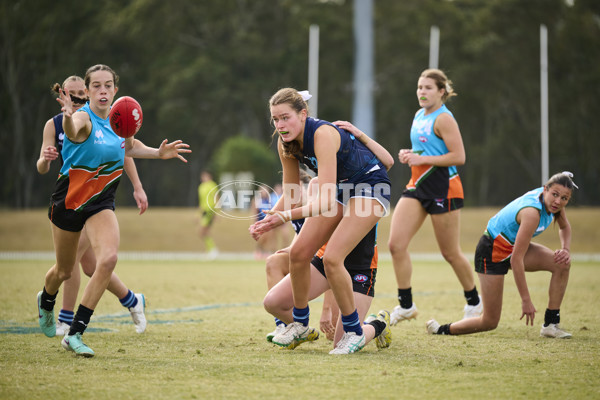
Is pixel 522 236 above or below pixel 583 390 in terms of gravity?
above

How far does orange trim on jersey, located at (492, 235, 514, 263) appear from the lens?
6.49 meters

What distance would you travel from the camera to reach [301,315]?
5648 millimetres

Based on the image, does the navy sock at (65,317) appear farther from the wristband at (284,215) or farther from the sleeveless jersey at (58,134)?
the wristband at (284,215)

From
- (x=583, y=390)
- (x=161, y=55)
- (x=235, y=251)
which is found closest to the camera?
(x=583, y=390)

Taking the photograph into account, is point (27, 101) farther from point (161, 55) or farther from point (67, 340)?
point (67, 340)

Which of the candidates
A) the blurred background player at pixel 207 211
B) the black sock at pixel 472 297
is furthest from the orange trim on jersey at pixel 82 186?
the blurred background player at pixel 207 211

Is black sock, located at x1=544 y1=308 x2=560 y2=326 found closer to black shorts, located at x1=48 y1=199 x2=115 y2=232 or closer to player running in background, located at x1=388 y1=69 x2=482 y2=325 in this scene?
player running in background, located at x1=388 y1=69 x2=482 y2=325

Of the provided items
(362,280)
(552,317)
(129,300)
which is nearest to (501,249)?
(552,317)

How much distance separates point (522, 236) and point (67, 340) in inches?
144

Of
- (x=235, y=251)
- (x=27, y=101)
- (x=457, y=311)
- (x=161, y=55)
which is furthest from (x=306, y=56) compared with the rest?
(x=457, y=311)

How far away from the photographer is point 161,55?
42719mm

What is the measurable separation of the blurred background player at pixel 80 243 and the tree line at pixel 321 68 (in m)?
29.7

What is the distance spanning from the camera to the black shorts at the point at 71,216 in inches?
228

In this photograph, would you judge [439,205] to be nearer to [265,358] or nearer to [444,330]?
[444,330]
